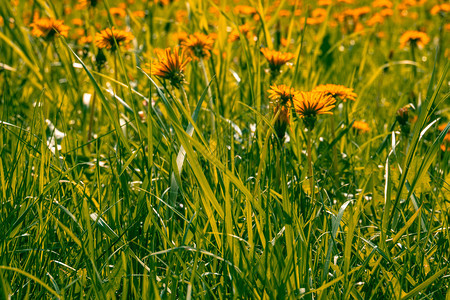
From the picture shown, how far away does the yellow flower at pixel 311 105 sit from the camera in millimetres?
1373

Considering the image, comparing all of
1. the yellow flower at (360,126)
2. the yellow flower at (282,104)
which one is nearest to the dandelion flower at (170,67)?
the yellow flower at (282,104)

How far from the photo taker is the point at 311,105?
138 centimetres

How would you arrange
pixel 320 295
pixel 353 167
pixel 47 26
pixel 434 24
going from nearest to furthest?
pixel 320 295, pixel 353 167, pixel 47 26, pixel 434 24

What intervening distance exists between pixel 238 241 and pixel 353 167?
726 mm

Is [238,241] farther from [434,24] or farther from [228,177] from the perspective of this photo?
[434,24]

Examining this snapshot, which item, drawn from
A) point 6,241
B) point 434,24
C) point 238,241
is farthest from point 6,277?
point 434,24

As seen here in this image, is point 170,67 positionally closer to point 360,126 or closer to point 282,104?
point 282,104

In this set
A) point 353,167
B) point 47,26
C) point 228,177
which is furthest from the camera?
point 47,26

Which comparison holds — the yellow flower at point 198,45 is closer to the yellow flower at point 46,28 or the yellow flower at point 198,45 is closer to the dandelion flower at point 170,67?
the dandelion flower at point 170,67

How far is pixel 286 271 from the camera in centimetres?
103

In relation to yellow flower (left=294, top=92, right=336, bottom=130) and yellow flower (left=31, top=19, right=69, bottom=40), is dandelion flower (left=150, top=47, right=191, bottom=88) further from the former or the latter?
yellow flower (left=31, top=19, right=69, bottom=40)

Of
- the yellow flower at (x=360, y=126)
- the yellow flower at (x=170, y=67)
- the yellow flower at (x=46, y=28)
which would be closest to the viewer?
the yellow flower at (x=170, y=67)

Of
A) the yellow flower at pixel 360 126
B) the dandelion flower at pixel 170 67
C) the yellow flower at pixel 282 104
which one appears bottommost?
the yellow flower at pixel 360 126

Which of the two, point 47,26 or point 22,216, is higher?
point 47,26
